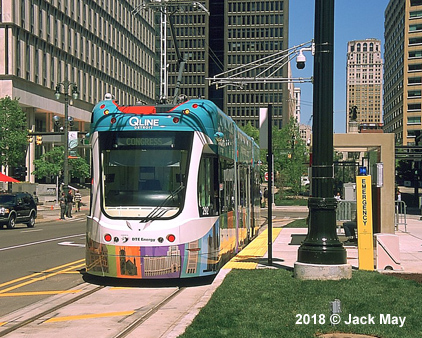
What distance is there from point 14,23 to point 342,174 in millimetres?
48113

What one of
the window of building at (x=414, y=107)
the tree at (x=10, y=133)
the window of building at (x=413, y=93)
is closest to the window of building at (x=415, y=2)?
the window of building at (x=413, y=93)

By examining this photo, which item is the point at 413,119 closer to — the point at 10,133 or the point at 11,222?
the point at 10,133

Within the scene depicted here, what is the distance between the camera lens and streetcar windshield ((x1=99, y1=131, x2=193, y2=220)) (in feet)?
38.9

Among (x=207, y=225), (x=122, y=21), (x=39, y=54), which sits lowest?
(x=207, y=225)

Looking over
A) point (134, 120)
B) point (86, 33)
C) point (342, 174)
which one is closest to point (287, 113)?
point (86, 33)

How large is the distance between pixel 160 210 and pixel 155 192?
0.36 metres

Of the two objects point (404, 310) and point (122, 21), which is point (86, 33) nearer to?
point (122, 21)

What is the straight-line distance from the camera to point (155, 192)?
11.9m

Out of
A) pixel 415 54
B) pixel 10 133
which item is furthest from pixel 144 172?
pixel 415 54

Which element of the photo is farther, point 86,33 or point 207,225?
point 86,33

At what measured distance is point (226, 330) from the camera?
24.8 feet

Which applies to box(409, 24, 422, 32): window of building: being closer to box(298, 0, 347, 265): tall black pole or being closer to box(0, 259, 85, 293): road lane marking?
box(0, 259, 85, 293): road lane marking

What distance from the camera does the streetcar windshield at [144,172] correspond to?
11.9 meters

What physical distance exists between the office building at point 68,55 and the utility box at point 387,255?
43.9m
